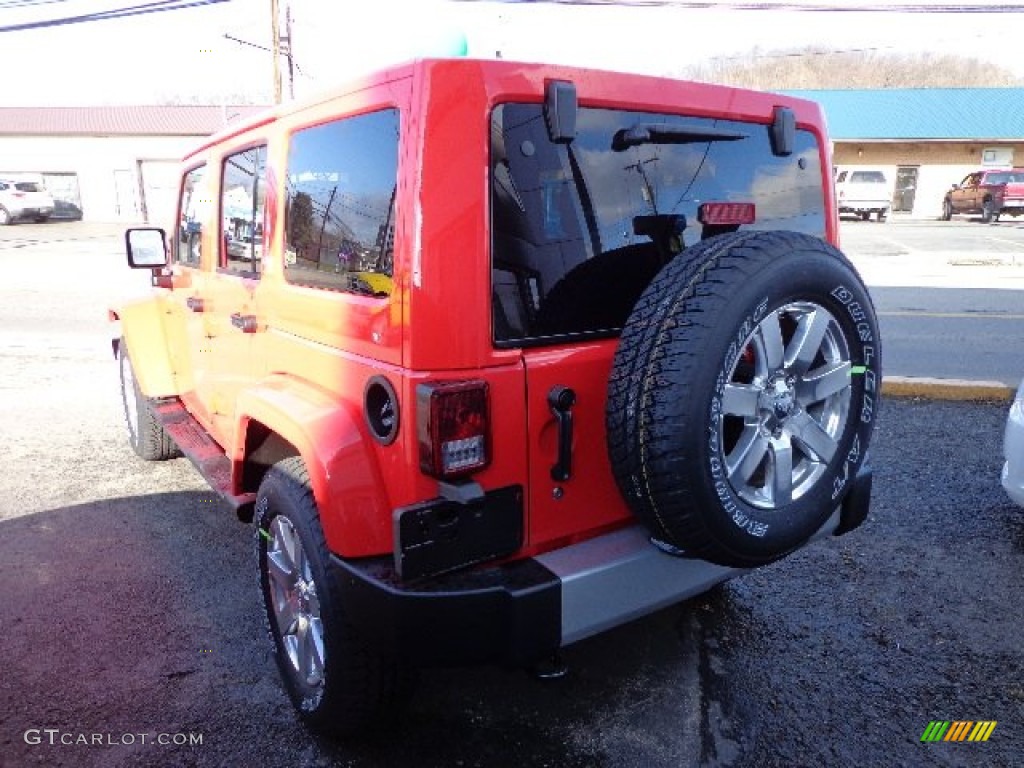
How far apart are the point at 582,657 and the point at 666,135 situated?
1955 millimetres

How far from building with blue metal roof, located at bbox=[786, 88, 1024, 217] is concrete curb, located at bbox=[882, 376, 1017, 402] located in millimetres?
34941

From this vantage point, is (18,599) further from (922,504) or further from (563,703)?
(922,504)

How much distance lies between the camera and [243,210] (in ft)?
10.3

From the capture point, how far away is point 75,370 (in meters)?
7.67

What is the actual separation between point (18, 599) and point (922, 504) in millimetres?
4656

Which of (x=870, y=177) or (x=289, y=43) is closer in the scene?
(x=289, y=43)

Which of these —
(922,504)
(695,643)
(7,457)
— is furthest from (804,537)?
(7,457)

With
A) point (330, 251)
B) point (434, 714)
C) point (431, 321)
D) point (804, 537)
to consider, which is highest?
point (330, 251)

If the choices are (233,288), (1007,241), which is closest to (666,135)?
(233,288)

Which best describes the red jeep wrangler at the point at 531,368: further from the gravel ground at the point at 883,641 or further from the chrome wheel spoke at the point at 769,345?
the gravel ground at the point at 883,641

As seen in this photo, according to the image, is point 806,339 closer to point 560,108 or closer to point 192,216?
point 560,108

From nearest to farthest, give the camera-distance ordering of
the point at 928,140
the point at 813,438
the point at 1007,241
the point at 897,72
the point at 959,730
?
1. the point at 813,438
2. the point at 959,730
3. the point at 1007,241
4. the point at 928,140
5. the point at 897,72

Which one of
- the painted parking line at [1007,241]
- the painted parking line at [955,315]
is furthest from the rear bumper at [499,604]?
the painted parking line at [1007,241]

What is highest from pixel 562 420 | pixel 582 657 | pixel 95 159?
pixel 95 159
